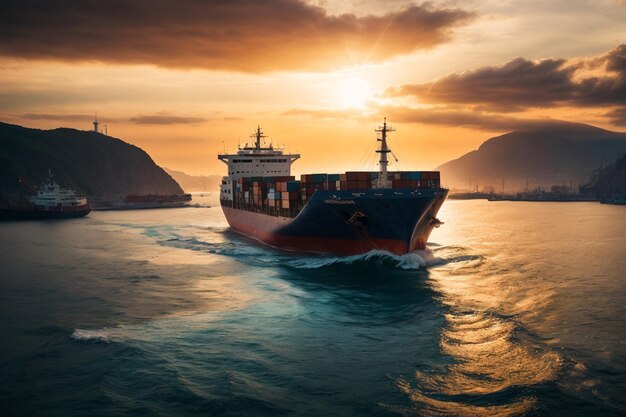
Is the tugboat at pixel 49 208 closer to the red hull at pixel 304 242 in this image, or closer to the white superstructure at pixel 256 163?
the white superstructure at pixel 256 163

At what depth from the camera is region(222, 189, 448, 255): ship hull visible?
36125 millimetres

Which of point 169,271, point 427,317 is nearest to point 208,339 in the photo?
point 427,317

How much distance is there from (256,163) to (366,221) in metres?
41.1

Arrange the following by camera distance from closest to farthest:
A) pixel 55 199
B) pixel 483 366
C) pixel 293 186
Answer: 1. pixel 483 366
2. pixel 293 186
3. pixel 55 199

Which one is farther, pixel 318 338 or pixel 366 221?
pixel 366 221

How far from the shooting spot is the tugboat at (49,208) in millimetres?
113325

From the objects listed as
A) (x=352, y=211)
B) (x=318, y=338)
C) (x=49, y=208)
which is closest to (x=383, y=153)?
(x=352, y=211)

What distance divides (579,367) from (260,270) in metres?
27.3

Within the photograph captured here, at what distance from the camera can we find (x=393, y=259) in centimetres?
3791

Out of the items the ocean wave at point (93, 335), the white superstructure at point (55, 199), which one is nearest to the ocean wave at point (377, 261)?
the ocean wave at point (93, 335)

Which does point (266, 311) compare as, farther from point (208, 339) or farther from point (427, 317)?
point (427, 317)

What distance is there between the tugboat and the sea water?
82.8 meters

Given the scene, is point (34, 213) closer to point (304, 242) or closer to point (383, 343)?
point (304, 242)

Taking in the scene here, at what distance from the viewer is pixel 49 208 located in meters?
117
